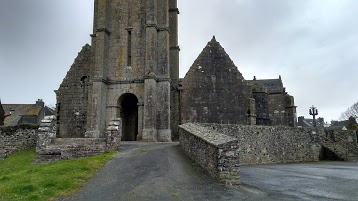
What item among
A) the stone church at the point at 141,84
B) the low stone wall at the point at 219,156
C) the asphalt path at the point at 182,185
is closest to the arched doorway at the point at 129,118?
the stone church at the point at 141,84

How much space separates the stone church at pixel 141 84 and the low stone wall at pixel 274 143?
3.11 meters

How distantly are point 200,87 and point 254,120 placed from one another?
15.8 ft

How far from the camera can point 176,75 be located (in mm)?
28156

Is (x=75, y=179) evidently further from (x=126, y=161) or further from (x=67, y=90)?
(x=67, y=90)

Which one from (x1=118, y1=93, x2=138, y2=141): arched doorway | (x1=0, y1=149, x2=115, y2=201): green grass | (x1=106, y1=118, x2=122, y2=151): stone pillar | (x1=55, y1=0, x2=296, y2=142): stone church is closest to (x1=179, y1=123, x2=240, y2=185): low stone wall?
(x1=0, y1=149, x2=115, y2=201): green grass

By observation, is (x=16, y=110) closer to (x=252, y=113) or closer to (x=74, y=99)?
(x=74, y=99)

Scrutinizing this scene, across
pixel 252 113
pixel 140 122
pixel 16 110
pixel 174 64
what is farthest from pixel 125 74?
pixel 16 110

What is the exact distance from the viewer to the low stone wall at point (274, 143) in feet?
66.0

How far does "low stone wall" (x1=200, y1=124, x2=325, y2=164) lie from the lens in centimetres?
2012

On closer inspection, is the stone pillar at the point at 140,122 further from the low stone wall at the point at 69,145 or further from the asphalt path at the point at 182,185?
the asphalt path at the point at 182,185

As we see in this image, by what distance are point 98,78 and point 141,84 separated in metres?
3.10

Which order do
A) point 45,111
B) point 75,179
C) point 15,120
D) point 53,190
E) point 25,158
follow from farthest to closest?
point 45,111
point 15,120
point 25,158
point 75,179
point 53,190

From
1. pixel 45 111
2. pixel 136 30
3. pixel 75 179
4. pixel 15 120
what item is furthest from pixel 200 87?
pixel 45 111

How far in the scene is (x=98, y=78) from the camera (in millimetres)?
23969
